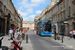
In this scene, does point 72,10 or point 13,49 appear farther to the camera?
point 72,10

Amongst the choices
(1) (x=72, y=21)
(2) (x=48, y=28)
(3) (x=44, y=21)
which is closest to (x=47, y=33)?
(2) (x=48, y=28)

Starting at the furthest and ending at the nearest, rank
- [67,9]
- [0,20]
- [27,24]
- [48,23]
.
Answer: [27,24]
[67,9]
[48,23]
[0,20]

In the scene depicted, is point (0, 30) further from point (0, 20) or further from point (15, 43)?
point (15, 43)

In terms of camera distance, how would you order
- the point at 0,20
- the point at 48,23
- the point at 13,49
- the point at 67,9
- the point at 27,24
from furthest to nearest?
the point at 27,24 < the point at 67,9 < the point at 48,23 < the point at 0,20 < the point at 13,49

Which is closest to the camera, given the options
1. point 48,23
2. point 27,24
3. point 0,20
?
point 0,20

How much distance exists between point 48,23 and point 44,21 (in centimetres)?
98

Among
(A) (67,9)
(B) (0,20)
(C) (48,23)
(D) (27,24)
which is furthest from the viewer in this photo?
(D) (27,24)

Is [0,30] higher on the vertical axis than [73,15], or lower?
lower

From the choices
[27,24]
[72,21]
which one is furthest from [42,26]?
[27,24]

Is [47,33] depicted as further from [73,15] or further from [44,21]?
[73,15]

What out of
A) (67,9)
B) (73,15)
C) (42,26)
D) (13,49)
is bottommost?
(13,49)

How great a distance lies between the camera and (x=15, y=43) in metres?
5.96

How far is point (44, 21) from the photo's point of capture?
24703 millimetres

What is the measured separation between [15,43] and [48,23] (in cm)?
1908
